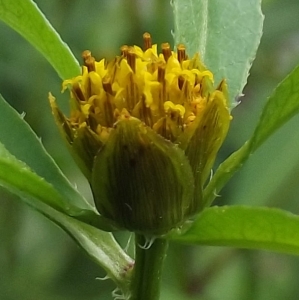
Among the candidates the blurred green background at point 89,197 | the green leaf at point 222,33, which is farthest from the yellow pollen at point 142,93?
the blurred green background at point 89,197

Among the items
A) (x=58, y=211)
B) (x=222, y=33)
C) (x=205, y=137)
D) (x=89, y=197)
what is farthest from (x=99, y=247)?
(x=89, y=197)

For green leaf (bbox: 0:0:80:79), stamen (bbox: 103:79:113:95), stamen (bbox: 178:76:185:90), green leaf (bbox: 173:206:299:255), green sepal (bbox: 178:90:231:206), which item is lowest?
green leaf (bbox: 173:206:299:255)

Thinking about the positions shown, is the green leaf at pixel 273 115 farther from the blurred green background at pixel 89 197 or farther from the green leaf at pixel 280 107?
the blurred green background at pixel 89 197

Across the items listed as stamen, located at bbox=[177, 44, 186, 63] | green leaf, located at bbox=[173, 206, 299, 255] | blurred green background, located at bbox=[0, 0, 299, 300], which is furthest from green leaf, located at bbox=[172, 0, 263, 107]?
blurred green background, located at bbox=[0, 0, 299, 300]

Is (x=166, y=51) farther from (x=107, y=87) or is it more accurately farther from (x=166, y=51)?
(x=107, y=87)

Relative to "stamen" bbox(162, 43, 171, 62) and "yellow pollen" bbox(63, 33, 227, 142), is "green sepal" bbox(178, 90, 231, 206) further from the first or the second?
"stamen" bbox(162, 43, 171, 62)

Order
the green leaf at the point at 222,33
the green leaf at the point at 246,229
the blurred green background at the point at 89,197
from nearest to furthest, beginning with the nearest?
the green leaf at the point at 246,229
the green leaf at the point at 222,33
the blurred green background at the point at 89,197
